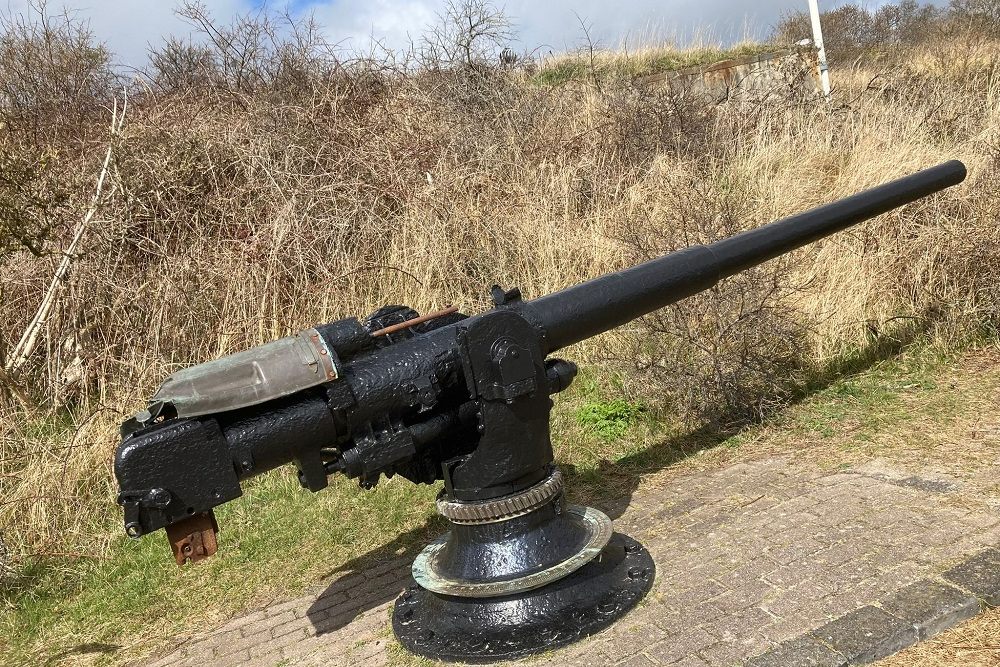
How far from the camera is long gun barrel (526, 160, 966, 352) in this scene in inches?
132

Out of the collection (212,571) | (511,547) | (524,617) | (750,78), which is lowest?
(212,571)

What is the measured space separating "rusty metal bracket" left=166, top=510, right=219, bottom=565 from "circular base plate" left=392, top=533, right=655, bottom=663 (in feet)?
2.91

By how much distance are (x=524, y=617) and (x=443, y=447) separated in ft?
2.26

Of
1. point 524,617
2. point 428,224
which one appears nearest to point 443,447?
point 524,617

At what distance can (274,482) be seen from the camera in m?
5.59

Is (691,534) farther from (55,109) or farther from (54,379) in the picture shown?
(55,109)

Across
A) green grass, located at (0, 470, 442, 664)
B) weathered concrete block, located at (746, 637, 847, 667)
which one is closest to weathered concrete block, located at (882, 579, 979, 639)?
weathered concrete block, located at (746, 637, 847, 667)

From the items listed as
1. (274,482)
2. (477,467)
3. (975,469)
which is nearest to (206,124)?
(274,482)

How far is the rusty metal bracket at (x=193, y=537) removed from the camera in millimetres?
2688

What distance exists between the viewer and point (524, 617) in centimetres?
305

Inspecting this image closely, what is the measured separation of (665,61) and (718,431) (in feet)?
34.8

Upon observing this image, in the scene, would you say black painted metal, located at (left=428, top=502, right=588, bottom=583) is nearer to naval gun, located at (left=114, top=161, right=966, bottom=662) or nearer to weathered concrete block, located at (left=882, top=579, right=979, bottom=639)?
naval gun, located at (left=114, top=161, right=966, bottom=662)

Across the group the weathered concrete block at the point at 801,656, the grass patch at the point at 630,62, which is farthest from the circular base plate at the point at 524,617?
the grass patch at the point at 630,62

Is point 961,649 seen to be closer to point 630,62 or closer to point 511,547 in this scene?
point 511,547
